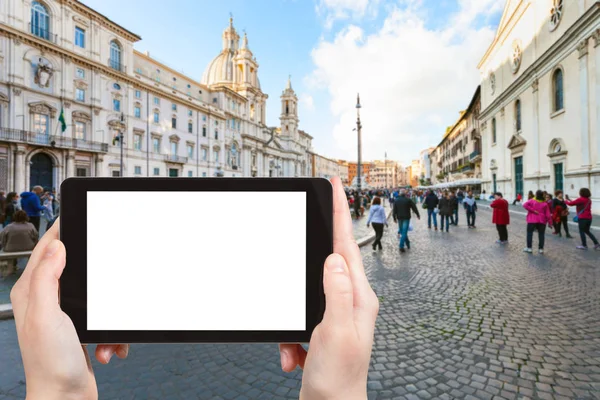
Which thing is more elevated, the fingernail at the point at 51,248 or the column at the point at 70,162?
the column at the point at 70,162

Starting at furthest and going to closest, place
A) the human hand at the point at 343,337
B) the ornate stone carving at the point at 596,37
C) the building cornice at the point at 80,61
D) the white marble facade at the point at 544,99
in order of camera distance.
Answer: the building cornice at the point at 80,61 < the white marble facade at the point at 544,99 < the ornate stone carving at the point at 596,37 < the human hand at the point at 343,337

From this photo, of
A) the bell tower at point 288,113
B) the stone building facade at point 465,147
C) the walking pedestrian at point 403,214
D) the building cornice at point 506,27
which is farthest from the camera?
the bell tower at point 288,113

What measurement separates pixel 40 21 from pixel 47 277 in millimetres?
38343

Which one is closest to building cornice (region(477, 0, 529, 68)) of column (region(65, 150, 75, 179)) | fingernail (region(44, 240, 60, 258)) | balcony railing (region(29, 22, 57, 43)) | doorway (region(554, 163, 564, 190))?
doorway (region(554, 163, 564, 190))

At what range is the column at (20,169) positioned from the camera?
23984 millimetres

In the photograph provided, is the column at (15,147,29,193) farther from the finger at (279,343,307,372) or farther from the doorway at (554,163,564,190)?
the doorway at (554,163,564,190)

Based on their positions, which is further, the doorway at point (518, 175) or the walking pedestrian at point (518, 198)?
the doorway at point (518, 175)

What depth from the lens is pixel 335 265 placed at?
92cm

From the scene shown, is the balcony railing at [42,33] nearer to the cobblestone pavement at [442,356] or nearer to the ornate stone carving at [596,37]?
the cobblestone pavement at [442,356]

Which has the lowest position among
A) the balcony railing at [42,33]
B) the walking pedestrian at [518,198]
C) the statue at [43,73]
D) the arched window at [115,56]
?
the walking pedestrian at [518,198]

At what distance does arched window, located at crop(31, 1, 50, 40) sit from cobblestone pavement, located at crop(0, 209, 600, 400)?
34.2 meters

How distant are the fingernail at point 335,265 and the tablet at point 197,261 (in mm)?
51

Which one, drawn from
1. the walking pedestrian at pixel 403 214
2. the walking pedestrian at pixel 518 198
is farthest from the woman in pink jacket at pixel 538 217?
the walking pedestrian at pixel 518 198

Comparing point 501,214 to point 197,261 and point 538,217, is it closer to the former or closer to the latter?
point 538,217
